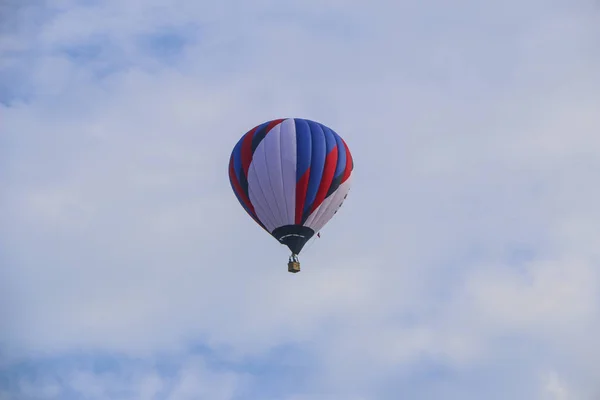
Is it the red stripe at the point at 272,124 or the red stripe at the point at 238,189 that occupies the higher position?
the red stripe at the point at 272,124

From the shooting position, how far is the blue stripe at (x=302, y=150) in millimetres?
83250

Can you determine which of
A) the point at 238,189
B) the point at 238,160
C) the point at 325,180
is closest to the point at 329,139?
the point at 325,180

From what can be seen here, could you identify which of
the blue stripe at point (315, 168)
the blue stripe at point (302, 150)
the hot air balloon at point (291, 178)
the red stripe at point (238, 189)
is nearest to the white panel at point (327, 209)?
the hot air balloon at point (291, 178)

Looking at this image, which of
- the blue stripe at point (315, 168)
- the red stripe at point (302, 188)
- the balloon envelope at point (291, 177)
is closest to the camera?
the red stripe at point (302, 188)

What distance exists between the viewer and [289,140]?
275ft

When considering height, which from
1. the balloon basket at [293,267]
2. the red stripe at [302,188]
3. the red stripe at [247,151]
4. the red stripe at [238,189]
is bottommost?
the balloon basket at [293,267]

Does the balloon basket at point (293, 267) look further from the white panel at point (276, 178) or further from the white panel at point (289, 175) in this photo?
the white panel at point (289, 175)

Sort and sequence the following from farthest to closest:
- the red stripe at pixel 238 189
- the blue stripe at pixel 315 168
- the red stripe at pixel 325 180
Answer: the red stripe at pixel 238 189 < the red stripe at pixel 325 180 < the blue stripe at pixel 315 168

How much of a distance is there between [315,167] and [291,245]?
12.6 ft

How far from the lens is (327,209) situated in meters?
84.6

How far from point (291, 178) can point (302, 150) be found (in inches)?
56.6

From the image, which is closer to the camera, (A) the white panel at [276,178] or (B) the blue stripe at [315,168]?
(A) the white panel at [276,178]

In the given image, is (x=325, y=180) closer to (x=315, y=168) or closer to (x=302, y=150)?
→ (x=315, y=168)

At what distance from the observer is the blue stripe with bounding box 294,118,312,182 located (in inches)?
3278
